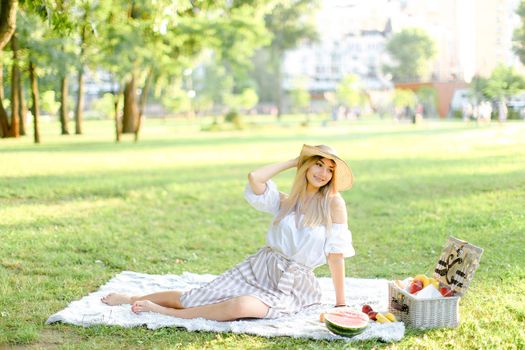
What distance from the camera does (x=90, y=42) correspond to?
23656mm

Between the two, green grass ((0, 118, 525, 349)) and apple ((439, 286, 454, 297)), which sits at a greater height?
apple ((439, 286, 454, 297))

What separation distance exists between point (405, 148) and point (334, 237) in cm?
1793

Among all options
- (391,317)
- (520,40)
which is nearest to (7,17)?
(391,317)

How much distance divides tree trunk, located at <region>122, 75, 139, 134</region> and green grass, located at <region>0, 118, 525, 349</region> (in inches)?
571

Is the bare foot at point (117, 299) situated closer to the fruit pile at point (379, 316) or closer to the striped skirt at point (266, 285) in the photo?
the striped skirt at point (266, 285)

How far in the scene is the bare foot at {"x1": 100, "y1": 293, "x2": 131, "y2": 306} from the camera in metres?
5.75

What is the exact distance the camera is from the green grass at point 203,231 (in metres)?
5.07

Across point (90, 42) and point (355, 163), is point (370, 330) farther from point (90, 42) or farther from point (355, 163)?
point (90, 42)

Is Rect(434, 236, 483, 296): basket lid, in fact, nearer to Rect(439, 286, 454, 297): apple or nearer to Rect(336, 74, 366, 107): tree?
Rect(439, 286, 454, 297): apple

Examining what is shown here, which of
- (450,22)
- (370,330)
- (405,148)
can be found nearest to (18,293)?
(370,330)

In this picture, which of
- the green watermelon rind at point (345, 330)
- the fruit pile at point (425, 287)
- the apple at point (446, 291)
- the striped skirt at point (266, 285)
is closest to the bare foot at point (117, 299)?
the striped skirt at point (266, 285)

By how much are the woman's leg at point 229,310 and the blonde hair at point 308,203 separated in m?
0.63

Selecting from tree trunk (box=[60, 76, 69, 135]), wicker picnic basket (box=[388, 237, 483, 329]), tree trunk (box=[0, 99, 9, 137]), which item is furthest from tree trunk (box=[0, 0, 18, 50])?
tree trunk (box=[0, 99, 9, 137])

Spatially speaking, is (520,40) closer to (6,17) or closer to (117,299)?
(6,17)
